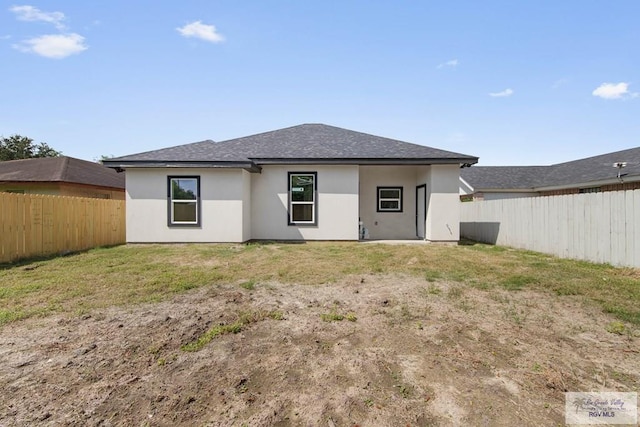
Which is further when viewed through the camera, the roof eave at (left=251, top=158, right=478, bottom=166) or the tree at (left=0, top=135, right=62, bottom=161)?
the tree at (left=0, top=135, right=62, bottom=161)

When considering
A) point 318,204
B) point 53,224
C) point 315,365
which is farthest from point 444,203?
point 53,224

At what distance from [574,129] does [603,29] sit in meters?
A: 7.90

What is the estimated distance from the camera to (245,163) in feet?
34.6

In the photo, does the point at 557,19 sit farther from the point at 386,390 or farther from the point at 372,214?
the point at 386,390

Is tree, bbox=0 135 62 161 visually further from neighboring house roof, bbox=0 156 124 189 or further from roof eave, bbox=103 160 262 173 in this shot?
roof eave, bbox=103 160 262 173

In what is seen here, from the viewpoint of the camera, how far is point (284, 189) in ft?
38.7

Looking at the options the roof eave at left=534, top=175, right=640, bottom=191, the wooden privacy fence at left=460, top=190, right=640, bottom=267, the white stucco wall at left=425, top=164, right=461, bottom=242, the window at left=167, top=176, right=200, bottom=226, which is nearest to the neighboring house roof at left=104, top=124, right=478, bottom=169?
the white stucco wall at left=425, top=164, right=461, bottom=242

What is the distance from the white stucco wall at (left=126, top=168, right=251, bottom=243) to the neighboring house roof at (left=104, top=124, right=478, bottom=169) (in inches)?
16.6

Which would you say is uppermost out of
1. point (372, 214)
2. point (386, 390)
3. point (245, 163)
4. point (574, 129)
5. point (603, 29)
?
point (603, 29)

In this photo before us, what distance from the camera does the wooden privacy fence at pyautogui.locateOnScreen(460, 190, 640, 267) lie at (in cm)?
699

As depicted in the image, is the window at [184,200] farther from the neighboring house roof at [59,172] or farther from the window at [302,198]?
the neighboring house roof at [59,172]

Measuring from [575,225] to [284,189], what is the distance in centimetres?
897

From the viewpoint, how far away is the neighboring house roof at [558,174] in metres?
15.3

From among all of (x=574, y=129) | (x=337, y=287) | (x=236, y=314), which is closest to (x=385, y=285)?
(x=337, y=287)
